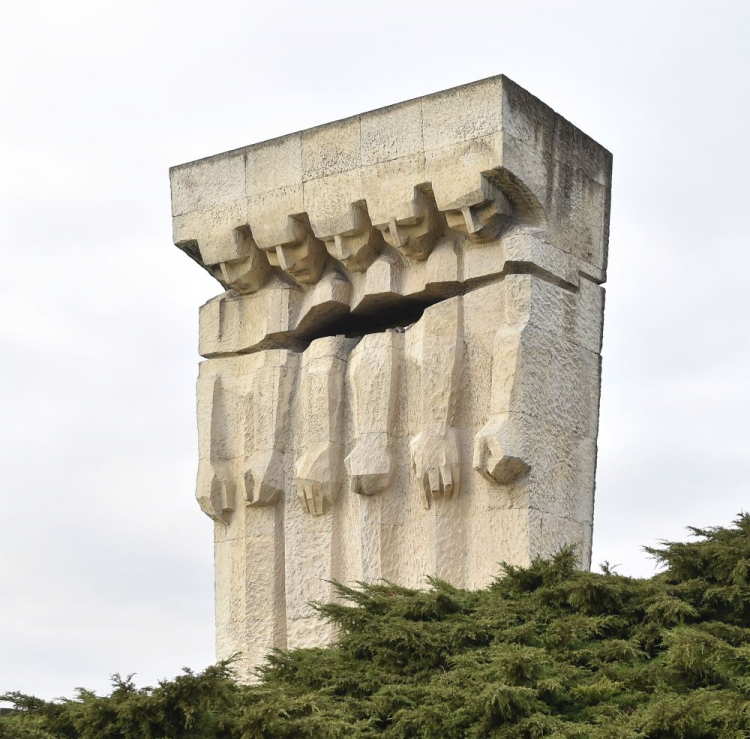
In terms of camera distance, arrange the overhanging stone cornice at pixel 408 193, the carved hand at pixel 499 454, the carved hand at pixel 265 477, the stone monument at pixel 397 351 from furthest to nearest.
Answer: the carved hand at pixel 265 477 → the overhanging stone cornice at pixel 408 193 → the stone monument at pixel 397 351 → the carved hand at pixel 499 454

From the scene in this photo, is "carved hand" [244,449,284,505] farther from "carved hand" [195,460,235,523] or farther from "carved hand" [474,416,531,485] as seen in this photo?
"carved hand" [474,416,531,485]

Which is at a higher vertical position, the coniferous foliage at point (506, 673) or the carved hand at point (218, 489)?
the carved hand at point (218, 489)

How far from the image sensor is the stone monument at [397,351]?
13953 mm

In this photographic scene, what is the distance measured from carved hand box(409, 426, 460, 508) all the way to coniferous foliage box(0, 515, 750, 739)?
1.44m

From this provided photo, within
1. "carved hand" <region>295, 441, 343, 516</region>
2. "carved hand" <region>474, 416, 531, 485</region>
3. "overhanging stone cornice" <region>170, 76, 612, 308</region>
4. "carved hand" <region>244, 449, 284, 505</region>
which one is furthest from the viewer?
"carved hand" <region>244, 449, 284, 505</region>

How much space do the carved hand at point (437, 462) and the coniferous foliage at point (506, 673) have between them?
1445mm

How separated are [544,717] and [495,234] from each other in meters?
4.95

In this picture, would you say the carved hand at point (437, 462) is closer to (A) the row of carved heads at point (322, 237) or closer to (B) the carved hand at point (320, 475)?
(B) the carved hand at point (320, 475)

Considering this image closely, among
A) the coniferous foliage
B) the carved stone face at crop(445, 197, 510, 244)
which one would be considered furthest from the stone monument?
the coniferous foliage

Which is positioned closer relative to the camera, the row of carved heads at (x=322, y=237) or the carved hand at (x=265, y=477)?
the row of carved heads at (x=322, y=237)

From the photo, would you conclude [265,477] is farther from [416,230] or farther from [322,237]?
[416,230]

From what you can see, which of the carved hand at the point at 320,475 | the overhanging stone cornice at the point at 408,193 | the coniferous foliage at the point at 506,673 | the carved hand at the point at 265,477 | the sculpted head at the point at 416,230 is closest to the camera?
the coniferous foliage at the point at 506,673

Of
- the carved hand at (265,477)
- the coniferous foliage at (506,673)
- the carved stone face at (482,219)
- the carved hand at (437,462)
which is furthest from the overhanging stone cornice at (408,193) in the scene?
the coniferous foliage at (506,673)

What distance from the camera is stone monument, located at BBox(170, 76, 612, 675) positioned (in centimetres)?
1395
